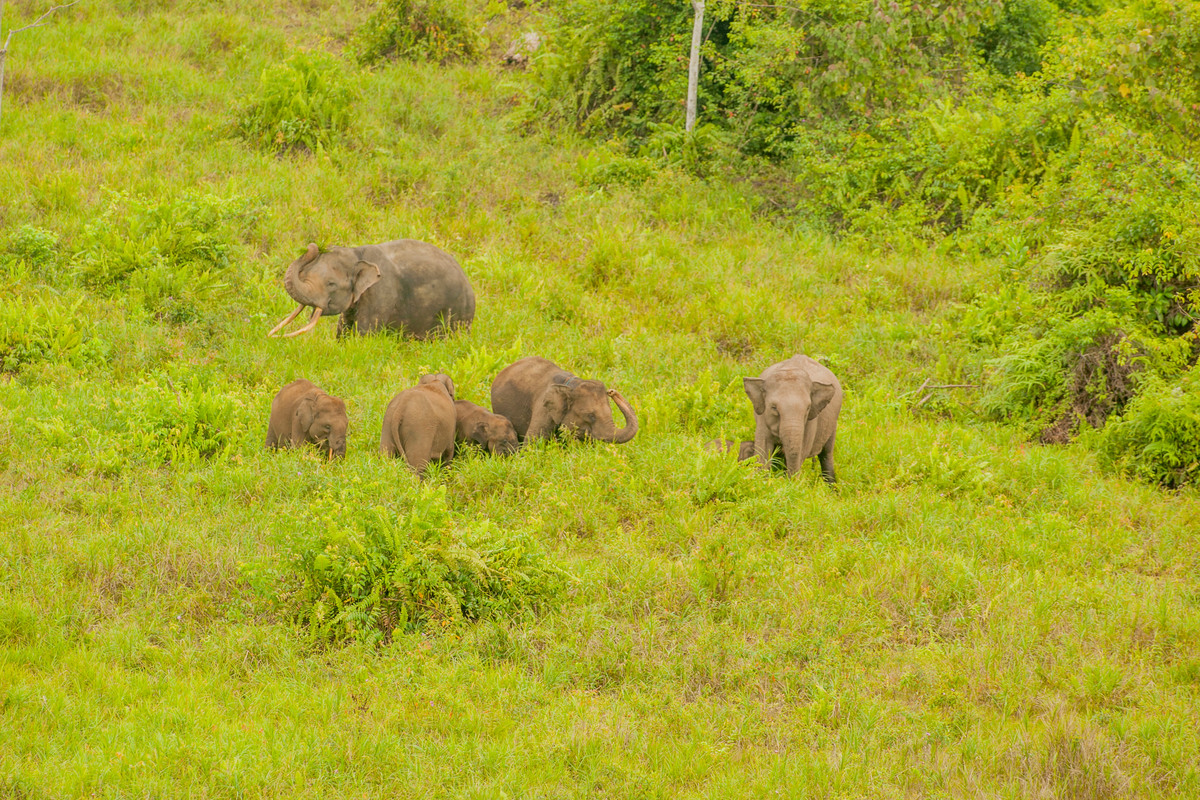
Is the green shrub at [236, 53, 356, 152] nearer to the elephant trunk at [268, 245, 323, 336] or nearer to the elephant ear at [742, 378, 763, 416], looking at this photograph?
the elephant trunk at [268, 245, 323, 336]

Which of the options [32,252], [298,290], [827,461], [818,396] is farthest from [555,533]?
[32,252]

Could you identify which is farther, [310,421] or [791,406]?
[791,406]

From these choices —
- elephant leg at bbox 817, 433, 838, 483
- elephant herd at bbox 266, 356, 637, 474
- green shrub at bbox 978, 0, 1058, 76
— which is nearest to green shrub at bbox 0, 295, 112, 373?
elephant herd at bbox 266, 356, 637, 474

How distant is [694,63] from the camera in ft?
57.1

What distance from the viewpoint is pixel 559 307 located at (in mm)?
12859

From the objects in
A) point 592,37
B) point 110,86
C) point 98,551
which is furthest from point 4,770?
point 592,37

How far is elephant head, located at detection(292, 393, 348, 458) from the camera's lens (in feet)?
28.6

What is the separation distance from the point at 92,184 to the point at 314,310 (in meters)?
→ 4.84

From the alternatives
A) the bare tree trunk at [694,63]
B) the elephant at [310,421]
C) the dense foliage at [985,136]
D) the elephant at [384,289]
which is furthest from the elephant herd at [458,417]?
the bare tree trunk at [694,63]

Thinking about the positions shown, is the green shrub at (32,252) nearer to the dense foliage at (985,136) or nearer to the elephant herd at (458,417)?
the elephant herd at (458,417)

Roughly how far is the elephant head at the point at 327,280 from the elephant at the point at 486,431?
2358mm

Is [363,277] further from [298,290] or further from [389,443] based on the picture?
[389,443]

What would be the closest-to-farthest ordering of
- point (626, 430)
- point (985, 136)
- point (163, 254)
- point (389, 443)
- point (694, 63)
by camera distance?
point (389, 443) → point (626, 430) → point (163, 254) → point (985, 136) → point (694, 63)

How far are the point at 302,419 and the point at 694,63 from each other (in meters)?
10.7
